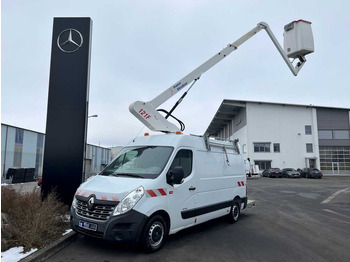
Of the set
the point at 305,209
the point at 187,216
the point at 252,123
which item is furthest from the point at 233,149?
the point at 252,123

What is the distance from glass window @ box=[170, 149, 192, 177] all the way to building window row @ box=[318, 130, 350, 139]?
4713cm

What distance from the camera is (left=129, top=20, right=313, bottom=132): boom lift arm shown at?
7.59 m

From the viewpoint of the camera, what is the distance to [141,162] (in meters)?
6.00

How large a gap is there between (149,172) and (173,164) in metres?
0.57

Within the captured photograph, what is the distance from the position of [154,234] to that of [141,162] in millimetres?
1548

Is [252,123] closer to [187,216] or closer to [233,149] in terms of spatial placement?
[233,149]

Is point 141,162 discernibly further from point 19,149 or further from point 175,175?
point 19,149

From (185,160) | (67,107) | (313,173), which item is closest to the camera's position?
(185,160)

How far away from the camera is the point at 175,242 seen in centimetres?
587

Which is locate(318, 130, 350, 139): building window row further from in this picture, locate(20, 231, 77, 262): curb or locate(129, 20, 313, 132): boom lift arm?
locate(20, 231, 77, 262): curb

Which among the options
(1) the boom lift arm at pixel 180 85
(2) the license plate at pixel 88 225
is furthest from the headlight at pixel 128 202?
(1) the boom lift arm at pixel 180 85

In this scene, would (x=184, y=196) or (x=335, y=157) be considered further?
(x=335, y=157)

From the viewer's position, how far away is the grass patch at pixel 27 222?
5070mm

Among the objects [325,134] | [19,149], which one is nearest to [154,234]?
[19,149]
